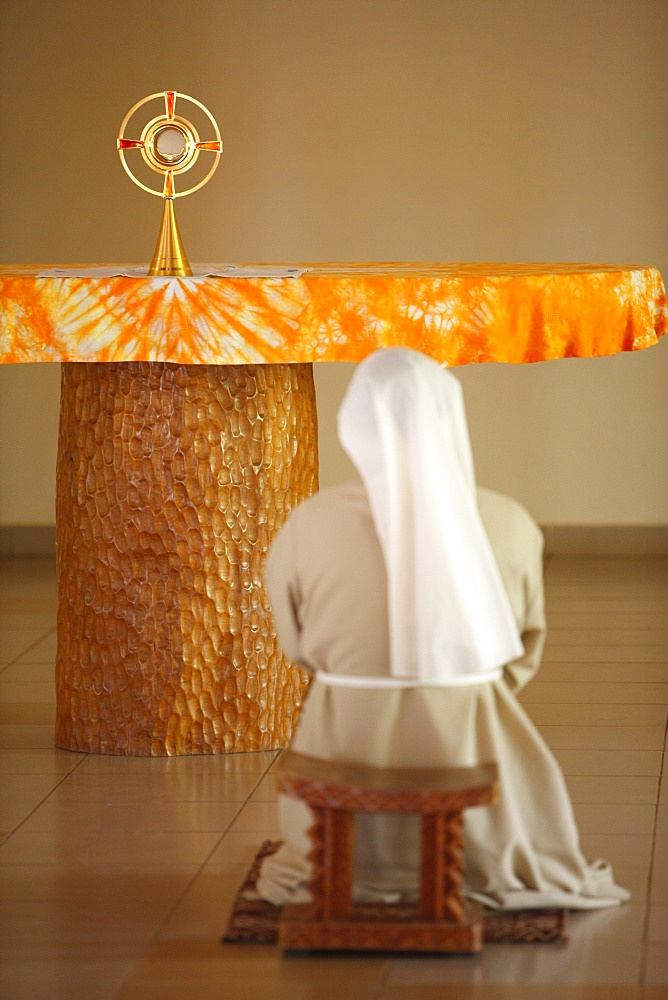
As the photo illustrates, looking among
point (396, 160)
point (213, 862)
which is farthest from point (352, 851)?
point (396, 160)

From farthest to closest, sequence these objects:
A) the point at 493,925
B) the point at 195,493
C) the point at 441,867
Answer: the point at 195,493 → the point at 493,925 → the point at 441,867

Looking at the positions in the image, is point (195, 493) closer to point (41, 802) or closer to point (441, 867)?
point (41, 802)

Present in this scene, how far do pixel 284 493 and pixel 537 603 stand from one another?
48.5 inches

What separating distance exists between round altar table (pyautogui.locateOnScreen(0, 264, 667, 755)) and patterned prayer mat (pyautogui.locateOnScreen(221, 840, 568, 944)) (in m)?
1.15

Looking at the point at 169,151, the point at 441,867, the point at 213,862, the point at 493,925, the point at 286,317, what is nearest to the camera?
the point at 441,867

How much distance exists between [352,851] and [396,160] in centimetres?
511

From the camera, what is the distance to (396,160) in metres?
7.38

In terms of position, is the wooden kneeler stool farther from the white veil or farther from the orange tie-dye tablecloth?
the orange tie-dye tablecloth

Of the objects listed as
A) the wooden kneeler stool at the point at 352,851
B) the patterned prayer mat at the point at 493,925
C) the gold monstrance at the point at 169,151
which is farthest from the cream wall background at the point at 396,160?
the wooden kneeler stool at the point at 352,851

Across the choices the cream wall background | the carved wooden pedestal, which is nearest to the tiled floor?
the carved wooden pedestal

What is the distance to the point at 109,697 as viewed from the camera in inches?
162

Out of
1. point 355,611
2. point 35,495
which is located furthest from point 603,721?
point 35,495

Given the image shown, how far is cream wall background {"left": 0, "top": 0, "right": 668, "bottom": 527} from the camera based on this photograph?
23.9 ft

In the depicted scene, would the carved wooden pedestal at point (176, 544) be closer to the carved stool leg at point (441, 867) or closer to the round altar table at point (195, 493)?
the round altar table at point (195, 493)
